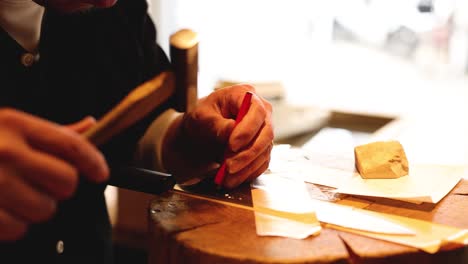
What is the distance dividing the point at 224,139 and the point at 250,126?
0.22 feet

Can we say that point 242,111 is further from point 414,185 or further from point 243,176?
point 414,185

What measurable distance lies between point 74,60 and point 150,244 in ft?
1.72

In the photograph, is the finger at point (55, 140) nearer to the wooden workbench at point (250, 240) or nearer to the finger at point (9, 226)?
the finger at point (9, 226)

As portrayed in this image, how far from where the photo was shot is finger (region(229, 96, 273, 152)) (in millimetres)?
1063

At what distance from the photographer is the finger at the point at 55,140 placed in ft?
1.97

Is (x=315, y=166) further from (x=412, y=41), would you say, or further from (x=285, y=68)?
(x=412, y=41)

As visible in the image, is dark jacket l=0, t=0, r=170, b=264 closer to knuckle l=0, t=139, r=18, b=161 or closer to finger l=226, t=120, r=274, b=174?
finger l=226, t=120, r=274, b=174

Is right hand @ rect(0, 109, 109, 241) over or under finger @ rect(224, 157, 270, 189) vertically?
over

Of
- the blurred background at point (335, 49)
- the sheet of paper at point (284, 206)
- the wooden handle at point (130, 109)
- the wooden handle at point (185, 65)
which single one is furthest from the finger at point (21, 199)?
the blurred background at point (335, 49)

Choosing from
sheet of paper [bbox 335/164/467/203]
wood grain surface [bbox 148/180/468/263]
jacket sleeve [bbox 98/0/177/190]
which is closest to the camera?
wood grain surface [bbox 148/180/468/263]

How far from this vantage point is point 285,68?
10.0ft

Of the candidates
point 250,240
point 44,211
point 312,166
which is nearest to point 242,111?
point 312,166

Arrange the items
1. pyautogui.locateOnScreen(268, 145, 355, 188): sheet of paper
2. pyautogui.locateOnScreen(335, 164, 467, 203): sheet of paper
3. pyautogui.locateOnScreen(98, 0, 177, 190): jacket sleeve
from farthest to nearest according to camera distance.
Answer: pyautogui.locateOnScreen(98, 0, 177, 190): jacket sleeve → pyautogui.locateOnScreen(268, 145, 355, 188): sheet of paper → pyautogui.locateOnScreen(335, 164, 467, 203): sheet of paper

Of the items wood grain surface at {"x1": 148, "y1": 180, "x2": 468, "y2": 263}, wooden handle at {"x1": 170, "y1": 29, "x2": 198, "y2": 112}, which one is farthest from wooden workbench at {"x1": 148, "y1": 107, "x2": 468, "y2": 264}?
wooden handle at {"x1": 170, "y1": 29, "x2": 198, "y2": 112}
